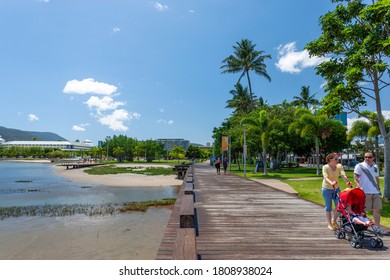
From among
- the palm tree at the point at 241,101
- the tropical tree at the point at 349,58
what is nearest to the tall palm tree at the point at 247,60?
the palm tree at the point at 241,101

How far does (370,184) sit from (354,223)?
1.18m

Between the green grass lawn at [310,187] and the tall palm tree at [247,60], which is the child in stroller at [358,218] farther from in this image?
the tall palm tree at [247,60]

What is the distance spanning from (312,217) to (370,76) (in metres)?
7.17

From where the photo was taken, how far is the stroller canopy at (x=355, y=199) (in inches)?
Result: 207

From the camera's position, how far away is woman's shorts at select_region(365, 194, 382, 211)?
578 centimetres

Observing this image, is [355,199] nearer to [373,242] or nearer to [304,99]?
[373,242]

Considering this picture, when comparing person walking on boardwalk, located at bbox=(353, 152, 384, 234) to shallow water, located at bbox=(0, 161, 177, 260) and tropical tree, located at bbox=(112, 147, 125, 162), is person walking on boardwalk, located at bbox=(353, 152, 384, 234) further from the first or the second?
tropical tree, located at bbox=(112, 147, 125, 162)

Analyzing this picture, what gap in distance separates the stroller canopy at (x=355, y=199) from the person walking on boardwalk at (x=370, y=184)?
1.80 ft

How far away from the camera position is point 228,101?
58281mm

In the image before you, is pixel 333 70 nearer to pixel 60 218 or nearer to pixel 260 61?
pixel 60 218

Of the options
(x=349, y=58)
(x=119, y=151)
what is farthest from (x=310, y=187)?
(x=119, y=151)

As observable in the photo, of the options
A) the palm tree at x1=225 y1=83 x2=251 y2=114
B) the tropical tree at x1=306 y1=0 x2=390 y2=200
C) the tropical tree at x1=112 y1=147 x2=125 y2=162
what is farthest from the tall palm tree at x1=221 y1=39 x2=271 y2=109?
the tropical tree at x1=112 y1=147 x2=125 y2=162

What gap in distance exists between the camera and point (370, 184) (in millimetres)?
5844
